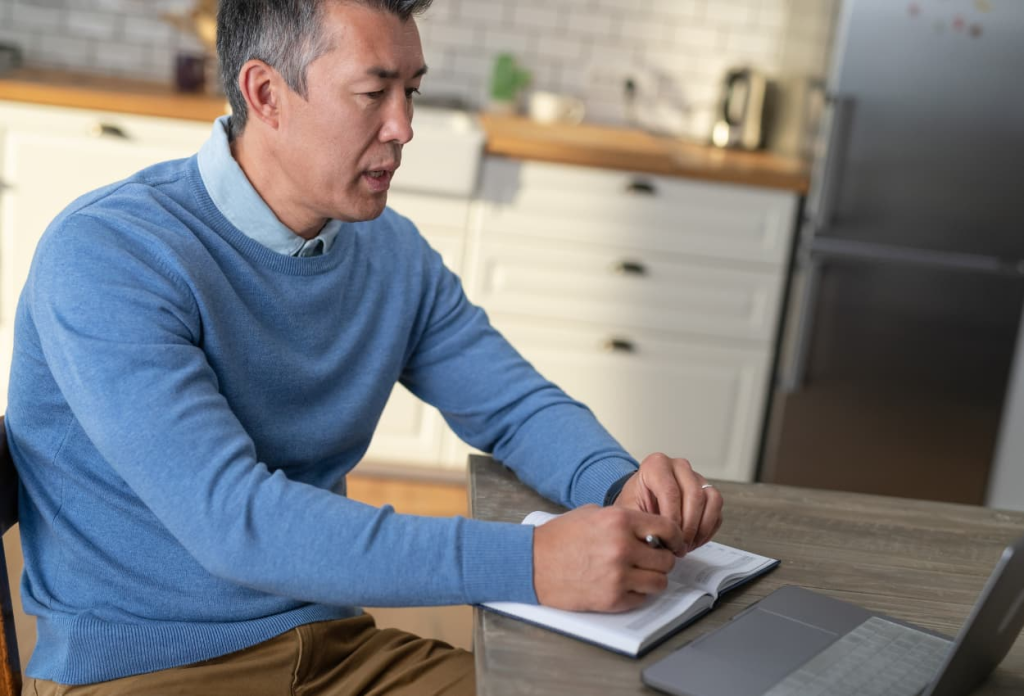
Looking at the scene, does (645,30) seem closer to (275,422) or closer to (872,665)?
(275,422)

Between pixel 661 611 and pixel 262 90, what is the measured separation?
748 mm

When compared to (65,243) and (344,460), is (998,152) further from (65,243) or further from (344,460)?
(65,243)

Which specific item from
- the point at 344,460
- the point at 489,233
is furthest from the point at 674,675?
the point at 489,233

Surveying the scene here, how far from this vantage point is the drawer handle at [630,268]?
3291mm

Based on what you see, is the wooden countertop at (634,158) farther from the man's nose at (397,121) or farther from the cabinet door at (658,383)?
the man's nose at (397,121)

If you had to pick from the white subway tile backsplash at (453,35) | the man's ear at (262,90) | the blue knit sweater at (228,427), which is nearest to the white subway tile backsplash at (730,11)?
the white subway tile backsplash at (453,35)

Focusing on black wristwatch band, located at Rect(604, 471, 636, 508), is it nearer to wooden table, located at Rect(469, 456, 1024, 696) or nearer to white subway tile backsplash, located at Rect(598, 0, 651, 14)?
wooden table, located at Rect(469, 456, 1024, 696)

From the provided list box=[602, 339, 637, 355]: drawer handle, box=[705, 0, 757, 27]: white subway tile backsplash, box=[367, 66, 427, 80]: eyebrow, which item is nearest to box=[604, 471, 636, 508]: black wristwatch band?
box=[367, 66, 427, 80]: eyebrow

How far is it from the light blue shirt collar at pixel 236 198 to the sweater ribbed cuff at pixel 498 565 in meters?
0.46

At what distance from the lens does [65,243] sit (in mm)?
1173

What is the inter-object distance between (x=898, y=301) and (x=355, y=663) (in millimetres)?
2403

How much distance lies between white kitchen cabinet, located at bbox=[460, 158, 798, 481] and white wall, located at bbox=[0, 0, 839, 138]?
0.76 metres

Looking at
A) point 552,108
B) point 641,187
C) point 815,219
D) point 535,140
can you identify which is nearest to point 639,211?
point 641,187

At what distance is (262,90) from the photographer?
1.36 m
